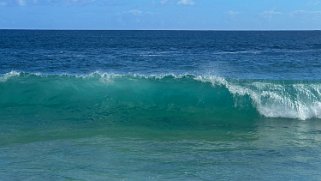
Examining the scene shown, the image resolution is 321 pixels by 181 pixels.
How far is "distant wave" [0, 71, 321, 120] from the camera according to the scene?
1738 cm

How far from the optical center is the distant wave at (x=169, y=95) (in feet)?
57.0

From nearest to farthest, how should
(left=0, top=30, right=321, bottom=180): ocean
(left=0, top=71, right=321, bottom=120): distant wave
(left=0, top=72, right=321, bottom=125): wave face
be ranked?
(left=0, top=30, right=321, bottom=180): ocean < (left=0, top=72, right=321, bottom=125): wave face < (left=0, top=71, right=321, bottom=120): distant wave

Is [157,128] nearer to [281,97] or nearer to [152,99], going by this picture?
[152,99]

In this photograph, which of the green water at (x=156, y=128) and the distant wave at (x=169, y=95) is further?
the distant wave at (x=169, y=95)

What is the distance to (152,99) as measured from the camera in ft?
60.8

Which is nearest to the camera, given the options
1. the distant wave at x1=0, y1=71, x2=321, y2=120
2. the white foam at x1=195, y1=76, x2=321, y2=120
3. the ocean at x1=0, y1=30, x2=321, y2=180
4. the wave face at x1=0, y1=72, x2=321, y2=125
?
the ocean at x1=0, y1=30, x2=321, y2=180

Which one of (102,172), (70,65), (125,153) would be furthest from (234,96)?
(70,65)

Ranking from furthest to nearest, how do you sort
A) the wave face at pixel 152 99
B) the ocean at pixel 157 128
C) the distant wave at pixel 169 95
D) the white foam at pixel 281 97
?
the distant wave at pixel 169 95 → the white foam at pixel 281 97 → the wave face at pixel 152 99 → the ocean at pixel 157 128

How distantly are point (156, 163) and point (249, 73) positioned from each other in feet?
74.3

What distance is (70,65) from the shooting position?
129 ft

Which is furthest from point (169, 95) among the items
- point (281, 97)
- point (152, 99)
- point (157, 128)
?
point (157, 128)

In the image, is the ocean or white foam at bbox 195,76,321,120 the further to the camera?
white foam at bbox 195,76,321,120

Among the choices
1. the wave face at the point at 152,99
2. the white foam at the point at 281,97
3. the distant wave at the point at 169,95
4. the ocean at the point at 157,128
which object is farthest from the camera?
the distant wave at the point at 169,95

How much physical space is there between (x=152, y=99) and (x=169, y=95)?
64 centimetres
